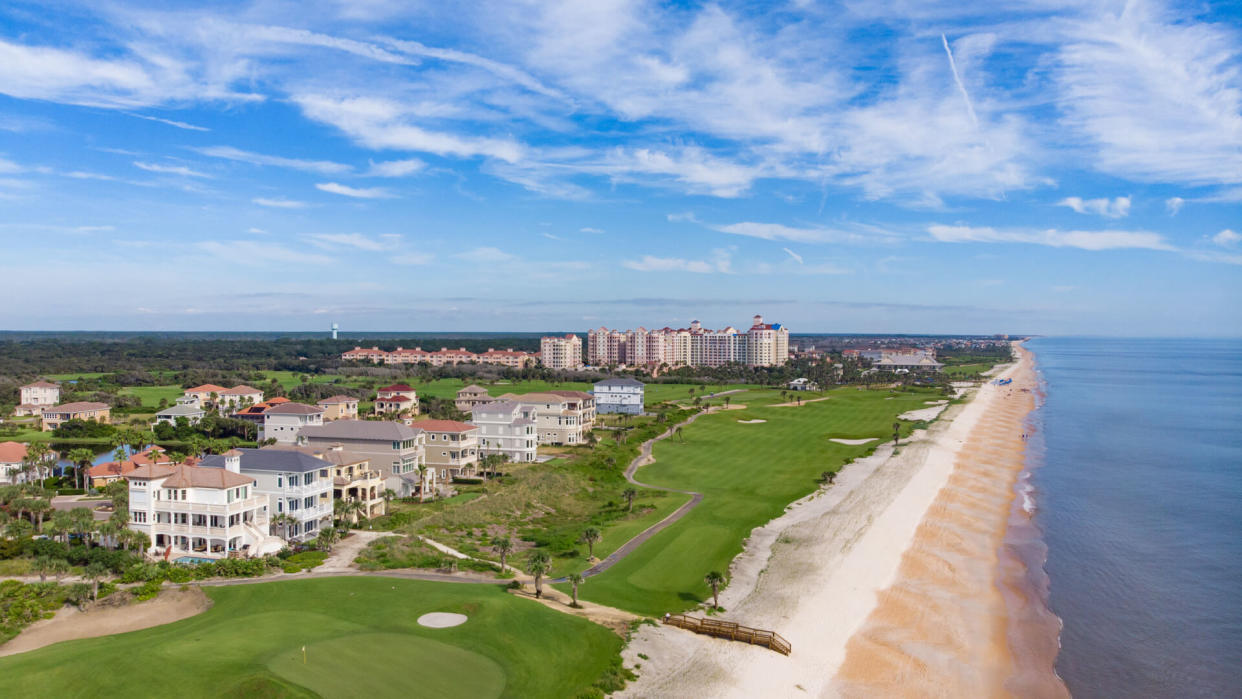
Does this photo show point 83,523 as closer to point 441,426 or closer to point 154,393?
point 441,426

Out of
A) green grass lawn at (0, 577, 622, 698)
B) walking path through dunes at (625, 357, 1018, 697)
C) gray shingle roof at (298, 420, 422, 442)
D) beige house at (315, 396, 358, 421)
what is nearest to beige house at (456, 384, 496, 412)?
beige house at (315, 396, 358, 421)

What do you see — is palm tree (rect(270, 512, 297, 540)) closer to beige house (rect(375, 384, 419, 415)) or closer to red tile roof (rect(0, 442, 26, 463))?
red tile roof (rect(0, 442, 26, 463))

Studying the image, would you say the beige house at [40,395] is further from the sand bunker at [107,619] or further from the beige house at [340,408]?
the sand bunker at [107,619]

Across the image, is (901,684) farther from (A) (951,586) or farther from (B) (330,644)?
(B) (330,644)

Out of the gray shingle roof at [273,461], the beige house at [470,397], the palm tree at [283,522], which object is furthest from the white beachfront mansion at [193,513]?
the beige house at [470,397]

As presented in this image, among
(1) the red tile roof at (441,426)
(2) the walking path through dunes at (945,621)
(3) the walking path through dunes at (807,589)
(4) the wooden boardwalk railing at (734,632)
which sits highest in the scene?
(1) the red tile roof at (441,426)

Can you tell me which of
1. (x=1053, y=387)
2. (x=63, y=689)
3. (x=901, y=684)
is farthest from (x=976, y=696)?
(x=1053, y=387)
